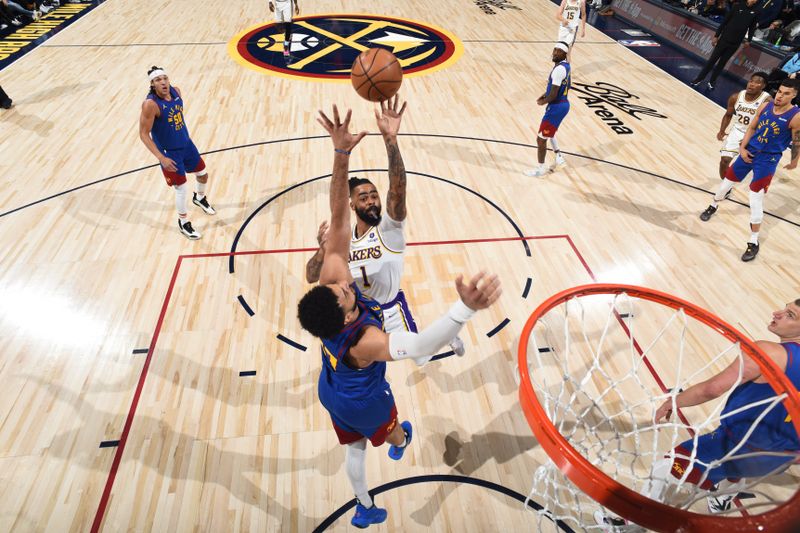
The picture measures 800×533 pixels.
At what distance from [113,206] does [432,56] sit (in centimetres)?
754

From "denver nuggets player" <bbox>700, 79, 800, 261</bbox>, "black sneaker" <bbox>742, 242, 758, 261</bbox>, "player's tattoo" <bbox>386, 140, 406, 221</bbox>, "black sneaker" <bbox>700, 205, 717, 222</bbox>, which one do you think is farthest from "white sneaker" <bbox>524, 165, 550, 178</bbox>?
"player's tattoo" <bbox>386, 140, 406, 221</bbox>

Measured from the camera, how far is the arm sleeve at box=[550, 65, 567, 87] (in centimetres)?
556

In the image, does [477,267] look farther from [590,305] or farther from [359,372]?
[359,372]

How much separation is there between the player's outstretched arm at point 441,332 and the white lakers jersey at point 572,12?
9.67 metres

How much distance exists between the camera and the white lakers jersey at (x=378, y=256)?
3.29 metres

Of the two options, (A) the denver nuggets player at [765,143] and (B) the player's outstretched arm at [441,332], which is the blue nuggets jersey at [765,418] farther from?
(A) the denver nuggets player at [765,143]

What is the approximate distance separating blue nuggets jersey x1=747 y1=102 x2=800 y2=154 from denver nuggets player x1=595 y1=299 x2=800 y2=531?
3215mm

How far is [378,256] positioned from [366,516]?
1693 millimetres

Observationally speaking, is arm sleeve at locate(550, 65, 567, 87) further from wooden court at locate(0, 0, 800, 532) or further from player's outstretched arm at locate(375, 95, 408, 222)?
player's outstretched arm at locate(375, 95, 408, 222)

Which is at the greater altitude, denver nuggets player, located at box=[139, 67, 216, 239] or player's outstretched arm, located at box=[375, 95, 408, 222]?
player's outstretched arm, located at box=[375, 95, 408, 222]

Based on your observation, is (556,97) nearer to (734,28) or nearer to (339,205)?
(339,205)

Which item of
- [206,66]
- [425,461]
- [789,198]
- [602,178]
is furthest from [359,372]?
[206,66]

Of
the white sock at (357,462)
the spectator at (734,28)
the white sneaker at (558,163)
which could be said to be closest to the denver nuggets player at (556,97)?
the white sneaker at (558,163)

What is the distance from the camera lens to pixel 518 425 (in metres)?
3.58
